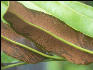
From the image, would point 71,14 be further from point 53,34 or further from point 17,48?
point 17,48

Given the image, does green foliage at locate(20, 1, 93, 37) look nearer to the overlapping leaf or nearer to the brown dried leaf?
the overlapping leaf

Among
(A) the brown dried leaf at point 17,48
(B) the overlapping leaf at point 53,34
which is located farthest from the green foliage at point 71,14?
(A) the brown dried leaf at point 17,48

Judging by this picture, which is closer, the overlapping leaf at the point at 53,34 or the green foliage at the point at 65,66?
the overlapping leaf at the point at 53,34

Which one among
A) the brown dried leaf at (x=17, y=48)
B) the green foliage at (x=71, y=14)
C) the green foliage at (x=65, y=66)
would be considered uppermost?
the green foliage at (x=71, y=14)

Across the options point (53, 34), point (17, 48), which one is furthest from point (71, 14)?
point (17, 48)

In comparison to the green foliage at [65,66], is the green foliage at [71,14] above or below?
above

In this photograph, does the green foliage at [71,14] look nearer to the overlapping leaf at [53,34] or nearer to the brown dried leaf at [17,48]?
the overlapping leaf at [53,34]

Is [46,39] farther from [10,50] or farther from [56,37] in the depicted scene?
[10,50]

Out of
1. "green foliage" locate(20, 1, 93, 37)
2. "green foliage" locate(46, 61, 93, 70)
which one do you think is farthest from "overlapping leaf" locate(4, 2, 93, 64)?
"green foliage" locate(46, 61, 93, 70)
